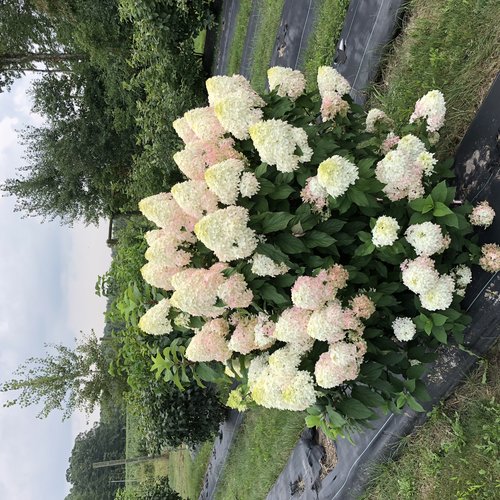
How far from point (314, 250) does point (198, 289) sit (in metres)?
0.86

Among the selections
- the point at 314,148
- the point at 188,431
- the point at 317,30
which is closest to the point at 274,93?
the point at 314,148

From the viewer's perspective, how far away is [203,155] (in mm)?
3709

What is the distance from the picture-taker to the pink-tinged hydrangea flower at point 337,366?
3.14 meters

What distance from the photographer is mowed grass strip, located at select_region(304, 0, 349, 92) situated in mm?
6816

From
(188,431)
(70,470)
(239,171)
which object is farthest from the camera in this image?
(70,470)

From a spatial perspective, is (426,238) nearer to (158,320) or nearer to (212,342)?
(212,342)

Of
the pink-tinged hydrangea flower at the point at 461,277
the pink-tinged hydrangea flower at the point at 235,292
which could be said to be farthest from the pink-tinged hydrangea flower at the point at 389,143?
the pink-tinged hydrangea flower at the point at 235,292

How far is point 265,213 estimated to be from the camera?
10.9 ft

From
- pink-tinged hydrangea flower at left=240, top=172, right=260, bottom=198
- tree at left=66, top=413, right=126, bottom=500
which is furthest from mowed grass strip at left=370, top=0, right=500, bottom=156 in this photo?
tree at left=66, top=413, right=126, bottom=500

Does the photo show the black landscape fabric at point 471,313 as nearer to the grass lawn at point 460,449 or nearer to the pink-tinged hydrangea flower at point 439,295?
the grass lawn at point 460,449

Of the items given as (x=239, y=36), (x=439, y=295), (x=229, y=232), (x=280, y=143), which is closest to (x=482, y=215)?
(x=439, y=295)

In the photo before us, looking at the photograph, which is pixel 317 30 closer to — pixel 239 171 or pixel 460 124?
pixel 460 124

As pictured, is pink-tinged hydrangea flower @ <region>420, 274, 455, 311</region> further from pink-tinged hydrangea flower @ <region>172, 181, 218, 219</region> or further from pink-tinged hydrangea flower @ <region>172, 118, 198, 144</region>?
pink-tinged hydrangea flower @ <region>172, 118, 198, 144</region>

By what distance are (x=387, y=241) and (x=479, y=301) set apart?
117cm
